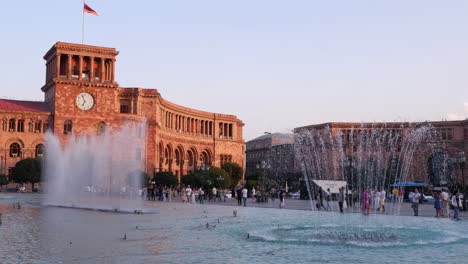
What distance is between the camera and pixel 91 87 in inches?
2970

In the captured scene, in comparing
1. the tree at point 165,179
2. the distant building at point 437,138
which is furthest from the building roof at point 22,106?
the distant building at point 437,138

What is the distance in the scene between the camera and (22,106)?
7588 centimetres

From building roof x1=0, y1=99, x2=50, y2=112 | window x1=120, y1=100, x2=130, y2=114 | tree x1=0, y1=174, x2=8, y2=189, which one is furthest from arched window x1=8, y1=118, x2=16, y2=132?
window x1=120, y1=100, x2=130, y2=114

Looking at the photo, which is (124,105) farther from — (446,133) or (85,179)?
(446,133)

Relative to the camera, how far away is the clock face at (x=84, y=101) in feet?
246

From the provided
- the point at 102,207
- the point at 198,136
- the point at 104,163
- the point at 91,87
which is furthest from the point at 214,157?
the point at 102,207

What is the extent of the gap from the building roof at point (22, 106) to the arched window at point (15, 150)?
432 cm

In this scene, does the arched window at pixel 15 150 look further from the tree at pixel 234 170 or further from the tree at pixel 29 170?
the tree at pixel 234 170

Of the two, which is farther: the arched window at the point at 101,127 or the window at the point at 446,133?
the window at the point at 446,133

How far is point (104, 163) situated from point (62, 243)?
95.4 ft

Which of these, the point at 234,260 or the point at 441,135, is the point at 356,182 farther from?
the point at 234,260

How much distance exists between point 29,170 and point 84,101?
12427 millimetres

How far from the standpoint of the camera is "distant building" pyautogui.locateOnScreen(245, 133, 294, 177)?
148 meters

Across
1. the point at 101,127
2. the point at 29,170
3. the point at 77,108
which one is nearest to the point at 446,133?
the point at 101,127
